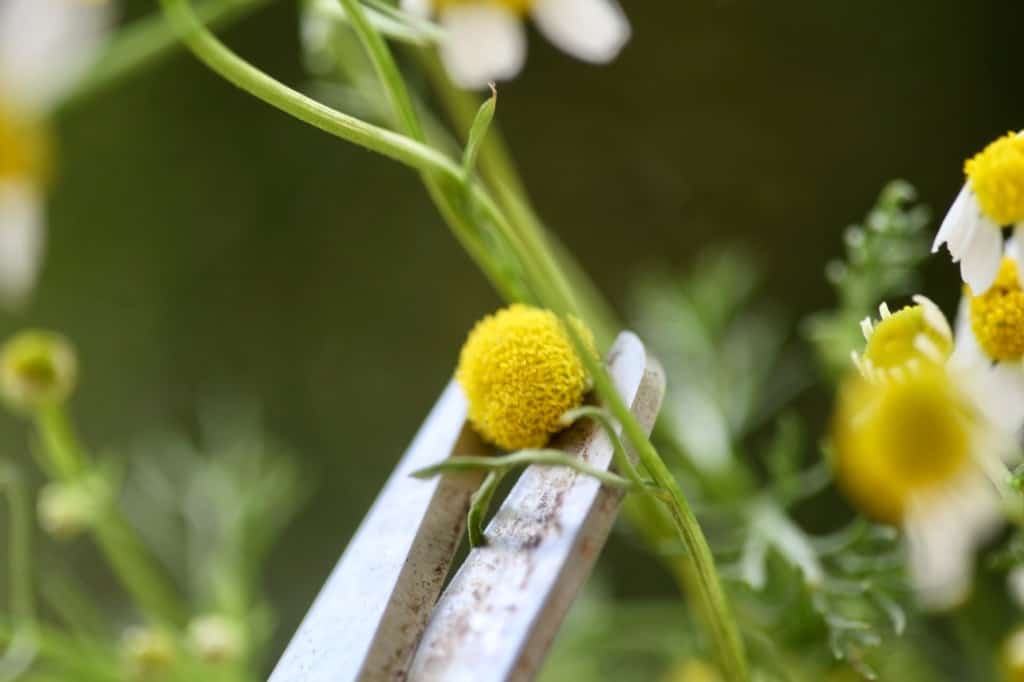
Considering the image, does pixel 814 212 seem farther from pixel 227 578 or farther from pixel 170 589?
pixel 170 589

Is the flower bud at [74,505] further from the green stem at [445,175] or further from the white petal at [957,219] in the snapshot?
the white petal at [957,219]

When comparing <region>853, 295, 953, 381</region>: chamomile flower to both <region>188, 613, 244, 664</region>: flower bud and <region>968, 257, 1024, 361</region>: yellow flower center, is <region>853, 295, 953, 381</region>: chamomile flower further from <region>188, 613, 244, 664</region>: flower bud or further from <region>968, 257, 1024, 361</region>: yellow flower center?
<region>188, 613, 244, 664</region>: flower bud

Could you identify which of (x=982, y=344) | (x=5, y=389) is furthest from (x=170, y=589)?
(x=982, y=344)

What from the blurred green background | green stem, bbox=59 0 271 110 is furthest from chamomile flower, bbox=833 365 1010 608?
the blurred green background

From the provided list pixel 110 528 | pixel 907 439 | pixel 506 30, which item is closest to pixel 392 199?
pixel 110 528

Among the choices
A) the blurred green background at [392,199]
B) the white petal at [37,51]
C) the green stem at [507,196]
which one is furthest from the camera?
the blurred green background at [392,199]

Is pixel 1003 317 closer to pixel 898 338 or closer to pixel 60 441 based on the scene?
pixel 898 338

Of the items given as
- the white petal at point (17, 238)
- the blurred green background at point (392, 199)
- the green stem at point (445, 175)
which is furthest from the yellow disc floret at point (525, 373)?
the blurred green background at point (392, 199)
